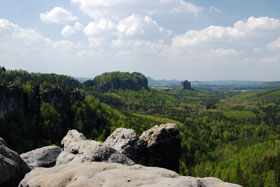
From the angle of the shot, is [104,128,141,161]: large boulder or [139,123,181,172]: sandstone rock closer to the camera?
[104,128,141,161]: large boulder

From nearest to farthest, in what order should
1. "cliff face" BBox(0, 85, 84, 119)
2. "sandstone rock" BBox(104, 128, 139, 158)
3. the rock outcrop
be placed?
"sandstone rock" BBox(104, 128, 139, 158) < "cliff face" BBox(0, 85, 84, 119) < the rock outcrop

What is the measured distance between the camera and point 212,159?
15500 cm

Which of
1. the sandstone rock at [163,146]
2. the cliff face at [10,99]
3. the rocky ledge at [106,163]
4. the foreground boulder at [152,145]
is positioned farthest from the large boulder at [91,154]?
the cliff face at [10,99]

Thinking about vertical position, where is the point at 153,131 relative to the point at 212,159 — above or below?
above

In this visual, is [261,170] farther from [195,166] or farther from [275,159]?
[195,166]

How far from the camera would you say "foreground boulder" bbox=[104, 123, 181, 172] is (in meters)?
40.9

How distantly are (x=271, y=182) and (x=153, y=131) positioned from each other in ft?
377

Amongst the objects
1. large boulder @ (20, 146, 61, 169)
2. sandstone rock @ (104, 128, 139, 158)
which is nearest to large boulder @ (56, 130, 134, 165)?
large boulder @ (20, 146, 61, 169)

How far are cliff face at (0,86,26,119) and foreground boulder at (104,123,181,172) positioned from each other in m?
76.9

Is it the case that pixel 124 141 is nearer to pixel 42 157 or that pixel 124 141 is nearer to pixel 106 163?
pixel 42 157

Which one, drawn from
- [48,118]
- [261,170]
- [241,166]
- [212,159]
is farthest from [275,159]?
[48,118]

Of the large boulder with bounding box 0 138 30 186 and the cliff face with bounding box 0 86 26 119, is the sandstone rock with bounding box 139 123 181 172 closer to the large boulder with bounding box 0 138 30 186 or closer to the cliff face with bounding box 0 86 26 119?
the large boulder with bounding box 0 138 30 186

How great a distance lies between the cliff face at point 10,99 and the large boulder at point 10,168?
78.3 meters

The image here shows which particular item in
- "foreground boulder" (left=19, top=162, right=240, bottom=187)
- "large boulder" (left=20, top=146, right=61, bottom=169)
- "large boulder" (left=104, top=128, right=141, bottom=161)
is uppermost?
"foreground boulder" (left=19, top=162, right=240, bottom=187)
